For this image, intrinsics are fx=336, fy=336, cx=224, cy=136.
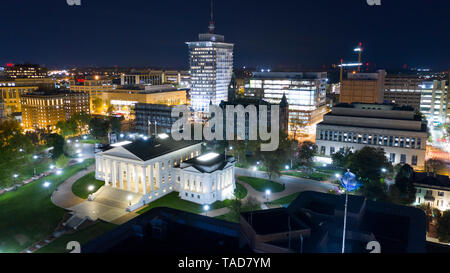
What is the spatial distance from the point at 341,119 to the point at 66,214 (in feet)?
254

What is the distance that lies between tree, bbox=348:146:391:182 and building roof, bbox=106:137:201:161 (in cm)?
3712

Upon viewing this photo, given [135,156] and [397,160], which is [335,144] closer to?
[397,160]

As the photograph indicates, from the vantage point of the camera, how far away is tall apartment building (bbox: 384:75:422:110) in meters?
159

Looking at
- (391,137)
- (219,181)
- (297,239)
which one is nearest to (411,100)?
(391,137)

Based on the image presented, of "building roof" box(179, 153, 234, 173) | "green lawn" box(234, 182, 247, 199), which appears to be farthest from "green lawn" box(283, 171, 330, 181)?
"building roof" box(179, 153, 234, 173)

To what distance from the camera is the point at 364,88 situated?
535 feet

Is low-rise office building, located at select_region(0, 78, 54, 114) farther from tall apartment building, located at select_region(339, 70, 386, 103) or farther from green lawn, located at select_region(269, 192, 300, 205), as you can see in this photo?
tall apartment building, located at select_region(339, 70, 386, 103)

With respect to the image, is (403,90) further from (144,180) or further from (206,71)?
(144,180)

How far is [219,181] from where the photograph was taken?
6669 cm

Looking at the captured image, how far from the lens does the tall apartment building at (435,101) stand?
144125 mm

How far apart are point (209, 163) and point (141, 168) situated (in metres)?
13.4

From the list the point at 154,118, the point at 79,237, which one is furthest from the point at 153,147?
the point at 154,118

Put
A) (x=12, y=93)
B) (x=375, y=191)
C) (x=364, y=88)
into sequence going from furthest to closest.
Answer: (x=12, y=93)
(x=364, y=88)
(x=375, y=191)

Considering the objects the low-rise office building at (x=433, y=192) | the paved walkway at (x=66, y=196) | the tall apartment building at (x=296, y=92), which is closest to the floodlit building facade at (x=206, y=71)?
the tall apartment building at (x=296, y=92)
